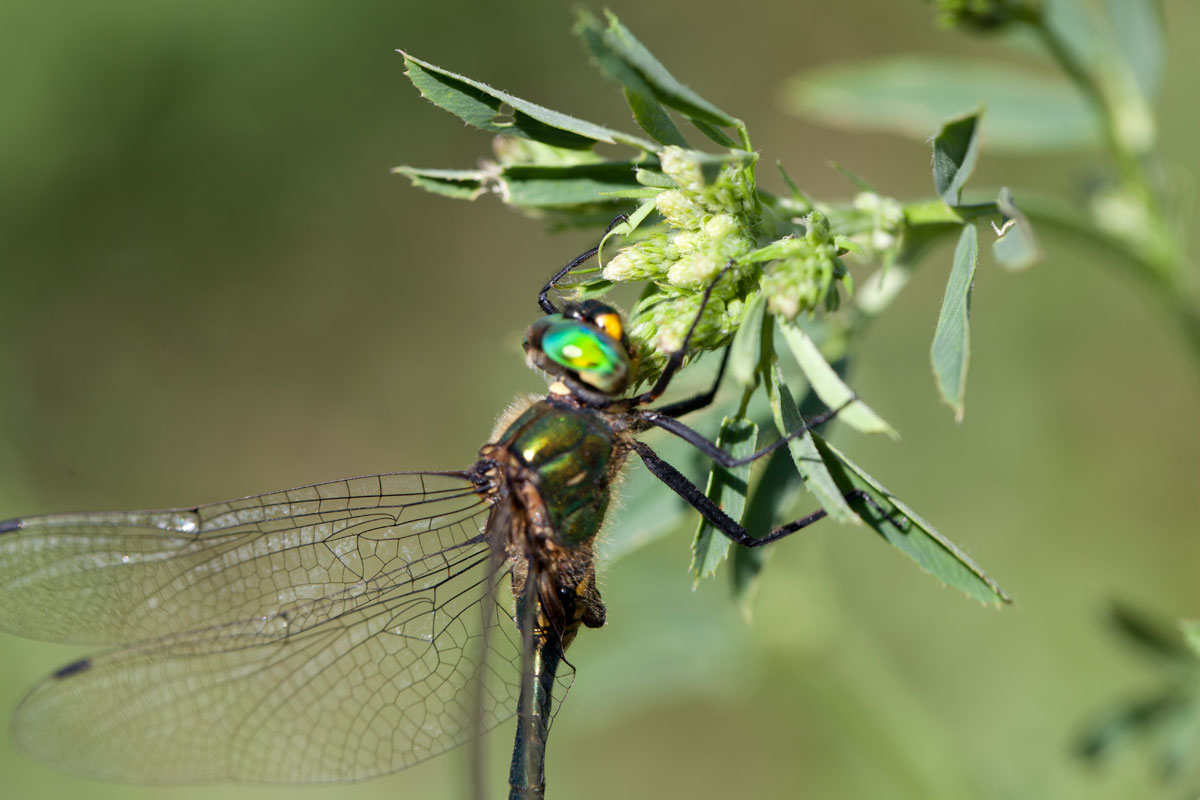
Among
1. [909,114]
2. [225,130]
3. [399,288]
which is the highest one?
[225,130]

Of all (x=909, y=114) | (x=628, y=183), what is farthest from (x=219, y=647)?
(x=909, y=114)

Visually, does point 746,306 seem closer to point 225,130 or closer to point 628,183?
point 628,183

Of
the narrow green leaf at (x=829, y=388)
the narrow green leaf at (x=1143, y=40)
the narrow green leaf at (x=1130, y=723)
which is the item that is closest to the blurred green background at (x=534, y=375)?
the narrow green leaf at (x=1130, y=723)

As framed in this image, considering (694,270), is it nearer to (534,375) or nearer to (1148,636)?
(1148,636)

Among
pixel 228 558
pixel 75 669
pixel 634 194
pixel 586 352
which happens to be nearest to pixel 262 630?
pixel 228 558

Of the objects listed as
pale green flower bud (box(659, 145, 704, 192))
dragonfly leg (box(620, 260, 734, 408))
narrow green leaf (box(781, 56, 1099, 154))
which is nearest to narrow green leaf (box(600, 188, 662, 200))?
pale green flower bud (box(659, 145, 704, 192))
